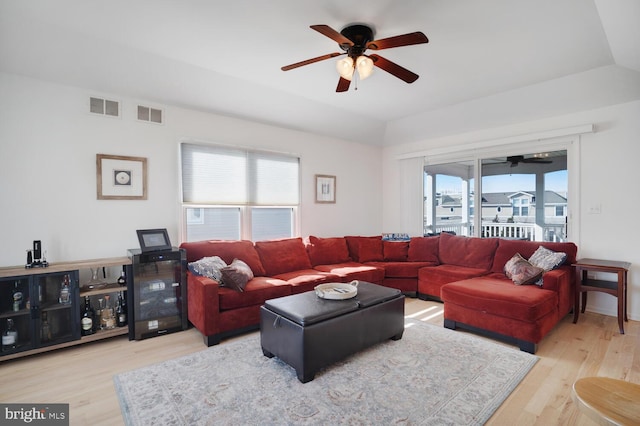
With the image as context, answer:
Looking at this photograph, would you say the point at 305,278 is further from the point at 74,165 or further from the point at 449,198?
the point at 449,198

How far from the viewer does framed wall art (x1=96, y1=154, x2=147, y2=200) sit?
3.28 metres

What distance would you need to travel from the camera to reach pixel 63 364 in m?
2.61

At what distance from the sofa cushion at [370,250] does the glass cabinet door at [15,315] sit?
4.03 meters

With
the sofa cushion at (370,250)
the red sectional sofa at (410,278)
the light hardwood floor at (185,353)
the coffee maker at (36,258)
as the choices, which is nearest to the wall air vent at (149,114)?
the red sectional sofa at (410,278)

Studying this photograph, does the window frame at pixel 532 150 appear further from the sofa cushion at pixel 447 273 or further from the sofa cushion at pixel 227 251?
the sofa cushion at pixel 227 251

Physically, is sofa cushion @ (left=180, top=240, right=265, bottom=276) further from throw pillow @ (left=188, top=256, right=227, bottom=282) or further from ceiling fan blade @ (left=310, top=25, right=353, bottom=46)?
ceiling fan blade @ (left=310, top=25, right=353, bottom=46)

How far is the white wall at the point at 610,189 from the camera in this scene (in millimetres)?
3518

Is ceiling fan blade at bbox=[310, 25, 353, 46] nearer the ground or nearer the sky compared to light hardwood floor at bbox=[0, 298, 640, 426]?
nearer the sky

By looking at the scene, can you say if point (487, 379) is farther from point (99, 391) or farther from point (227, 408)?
point (99, 391)

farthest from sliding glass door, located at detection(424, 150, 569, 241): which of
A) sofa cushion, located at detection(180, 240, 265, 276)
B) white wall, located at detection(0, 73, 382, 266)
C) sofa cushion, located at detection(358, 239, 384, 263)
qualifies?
white wall, located at detection(0, 73, 382, 266)

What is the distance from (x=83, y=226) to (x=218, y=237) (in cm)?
148

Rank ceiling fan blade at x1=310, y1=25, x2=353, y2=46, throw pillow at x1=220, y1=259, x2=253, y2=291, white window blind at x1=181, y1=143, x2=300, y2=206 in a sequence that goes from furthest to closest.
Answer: white window blind at x1=181, y1=143, x2=300, y2=206, throw pillow at x1=220, y1=259, x2=253, y2=291, ceiling fan blade at x1=310, y1=25, x2=353, y2=46

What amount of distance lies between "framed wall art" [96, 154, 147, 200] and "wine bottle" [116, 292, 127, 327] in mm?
1116

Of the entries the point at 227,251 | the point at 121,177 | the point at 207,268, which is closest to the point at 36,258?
the point at 121,177
